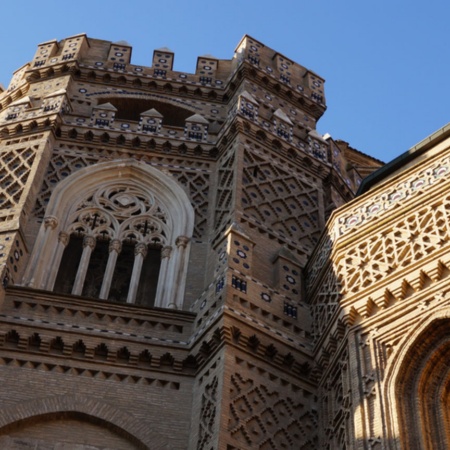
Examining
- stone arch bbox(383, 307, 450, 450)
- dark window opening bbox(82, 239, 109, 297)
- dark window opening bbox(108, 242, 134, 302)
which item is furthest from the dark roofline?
dark window opening bbox(82, 239, 109, 297)

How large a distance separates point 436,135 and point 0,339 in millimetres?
7049

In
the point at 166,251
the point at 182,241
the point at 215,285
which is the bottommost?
the point at 215,285

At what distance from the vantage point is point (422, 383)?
38.6 feet

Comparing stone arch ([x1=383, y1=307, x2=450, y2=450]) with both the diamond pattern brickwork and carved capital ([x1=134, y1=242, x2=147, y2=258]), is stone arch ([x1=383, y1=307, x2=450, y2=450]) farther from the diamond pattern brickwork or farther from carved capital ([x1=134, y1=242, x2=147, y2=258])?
carved capital ([x1=134, y1=242, x2=147, y2=258])

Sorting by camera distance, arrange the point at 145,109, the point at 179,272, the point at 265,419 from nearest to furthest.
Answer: the point at 265,419 < the point at 179,272 < the point at 145,109

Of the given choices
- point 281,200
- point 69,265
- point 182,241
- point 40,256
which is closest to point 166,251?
point 182,241

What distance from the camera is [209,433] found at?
12578 millimetres

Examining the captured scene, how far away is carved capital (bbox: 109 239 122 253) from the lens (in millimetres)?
17000

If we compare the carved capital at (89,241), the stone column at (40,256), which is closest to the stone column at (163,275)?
the carved capital at (89,241)

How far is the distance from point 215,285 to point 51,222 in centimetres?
374

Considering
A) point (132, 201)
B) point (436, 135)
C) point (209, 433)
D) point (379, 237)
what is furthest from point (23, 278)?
point (436, 135)

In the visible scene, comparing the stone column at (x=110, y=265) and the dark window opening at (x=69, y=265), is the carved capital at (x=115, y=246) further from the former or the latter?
the dark window opening at (x=69, y=265)

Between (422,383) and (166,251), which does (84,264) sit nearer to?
(166,251)

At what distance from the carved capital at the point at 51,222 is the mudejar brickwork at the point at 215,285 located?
35mm
